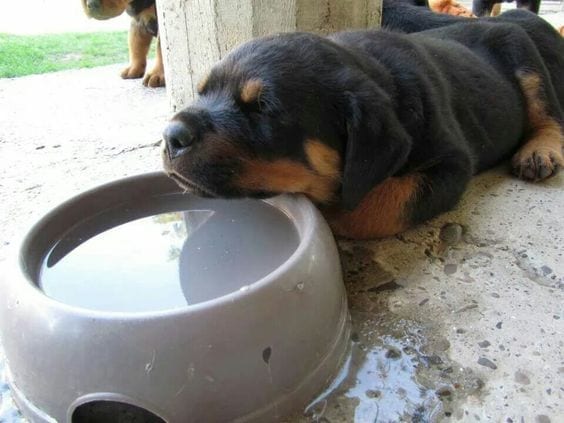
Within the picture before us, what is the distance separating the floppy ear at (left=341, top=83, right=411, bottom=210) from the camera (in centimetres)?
204

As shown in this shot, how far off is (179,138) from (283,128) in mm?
359

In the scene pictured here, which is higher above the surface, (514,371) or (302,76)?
(302,76)

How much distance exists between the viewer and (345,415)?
5.47 ft

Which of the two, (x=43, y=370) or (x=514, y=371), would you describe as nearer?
(x=43, y=370)

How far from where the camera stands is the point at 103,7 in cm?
466

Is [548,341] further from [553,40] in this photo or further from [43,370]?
[553,40]

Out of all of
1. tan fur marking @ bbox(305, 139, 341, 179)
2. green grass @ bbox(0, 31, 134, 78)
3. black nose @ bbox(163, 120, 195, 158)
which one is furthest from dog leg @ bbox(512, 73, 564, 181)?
green grass @ bbox(0, 31, 134, 78)

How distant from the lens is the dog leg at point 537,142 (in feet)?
10.0

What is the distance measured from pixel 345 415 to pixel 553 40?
9.98 ft

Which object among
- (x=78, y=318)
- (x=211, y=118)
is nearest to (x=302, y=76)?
(x=211, y=118)

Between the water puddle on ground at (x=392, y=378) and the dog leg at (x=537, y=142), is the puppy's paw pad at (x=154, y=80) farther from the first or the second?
the water puddle on ground at (x=392, y=378)

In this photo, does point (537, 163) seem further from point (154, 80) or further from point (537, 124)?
point (154, 80)

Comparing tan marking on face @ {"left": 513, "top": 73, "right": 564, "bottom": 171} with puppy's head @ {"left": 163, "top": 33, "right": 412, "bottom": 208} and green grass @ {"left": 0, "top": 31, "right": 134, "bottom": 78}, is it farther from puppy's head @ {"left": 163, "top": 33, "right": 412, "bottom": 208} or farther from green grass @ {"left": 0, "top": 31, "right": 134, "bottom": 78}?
green grass @ {"left": 0, "top": 31, "right": 134, "bottom": 78}

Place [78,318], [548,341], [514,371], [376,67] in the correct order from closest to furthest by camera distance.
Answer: [78,318] → [514,371] → [548,341] → [376,67]
